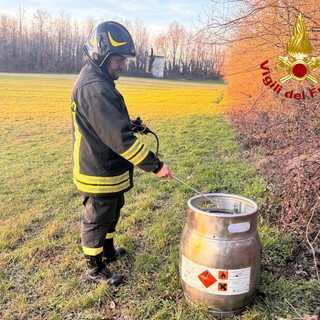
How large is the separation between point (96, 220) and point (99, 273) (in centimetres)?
57

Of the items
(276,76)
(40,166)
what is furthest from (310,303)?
(40,166)

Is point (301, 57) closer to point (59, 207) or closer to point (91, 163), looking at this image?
point (91, 163)

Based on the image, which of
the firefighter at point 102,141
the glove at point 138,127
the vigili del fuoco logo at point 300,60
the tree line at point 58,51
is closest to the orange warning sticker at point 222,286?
the firefighter at point 102,141

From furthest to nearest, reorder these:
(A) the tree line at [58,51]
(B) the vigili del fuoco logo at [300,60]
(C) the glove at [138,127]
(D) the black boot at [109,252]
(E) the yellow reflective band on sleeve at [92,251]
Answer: (A) the tree line at [58,51] → (B) the vigili del fuoco logo at [300,60] → (D) the black boot at [109,252] → (C) the glove at [138,127] → (E) the yellow reflective band on sleeve at [92,251]

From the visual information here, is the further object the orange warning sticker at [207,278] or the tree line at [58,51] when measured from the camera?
the tree line at [58,51]

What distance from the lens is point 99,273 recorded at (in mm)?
3338

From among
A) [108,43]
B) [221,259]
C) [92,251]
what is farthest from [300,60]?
[92,251]

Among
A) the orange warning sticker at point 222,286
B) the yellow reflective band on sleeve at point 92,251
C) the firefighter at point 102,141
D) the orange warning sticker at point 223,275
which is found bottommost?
the yellow reflective band on sleeve at point 92,251

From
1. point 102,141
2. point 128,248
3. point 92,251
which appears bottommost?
point 128,248

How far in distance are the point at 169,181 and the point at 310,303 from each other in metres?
3.64

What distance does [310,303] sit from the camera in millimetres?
2922

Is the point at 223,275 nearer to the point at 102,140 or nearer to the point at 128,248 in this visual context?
the point at 102,140

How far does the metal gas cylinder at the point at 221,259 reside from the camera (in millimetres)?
2588

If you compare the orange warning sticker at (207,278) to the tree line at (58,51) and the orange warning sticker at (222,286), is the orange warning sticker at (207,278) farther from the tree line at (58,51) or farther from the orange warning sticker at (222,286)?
the tree line at (58,51)
